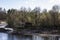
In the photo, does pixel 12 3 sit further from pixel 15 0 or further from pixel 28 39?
pixel 28 39

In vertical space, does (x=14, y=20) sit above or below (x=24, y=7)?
below

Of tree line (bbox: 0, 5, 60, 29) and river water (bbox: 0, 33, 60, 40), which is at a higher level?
tree line (bbox: 0, 5, 60, 29)

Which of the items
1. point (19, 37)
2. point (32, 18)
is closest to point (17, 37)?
point (19, 37)

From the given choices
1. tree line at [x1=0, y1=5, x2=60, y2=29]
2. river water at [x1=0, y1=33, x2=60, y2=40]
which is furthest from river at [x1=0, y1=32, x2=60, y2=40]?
tree line at [x1=0, y1=5, x2=60, y2=29]


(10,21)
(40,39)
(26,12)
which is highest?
(26,12)

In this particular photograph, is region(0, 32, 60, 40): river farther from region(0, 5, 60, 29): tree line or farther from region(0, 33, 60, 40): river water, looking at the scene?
region(0, 5, 60, 29): tree line

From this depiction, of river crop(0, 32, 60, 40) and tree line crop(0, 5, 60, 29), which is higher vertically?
tree line crop(0, 5, 60, 29)

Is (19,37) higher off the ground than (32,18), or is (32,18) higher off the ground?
(32,18)

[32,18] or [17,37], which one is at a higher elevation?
[32,18]

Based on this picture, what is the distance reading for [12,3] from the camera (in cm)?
228

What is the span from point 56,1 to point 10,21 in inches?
40.1

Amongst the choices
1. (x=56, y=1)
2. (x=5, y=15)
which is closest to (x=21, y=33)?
(x=5, y=15)

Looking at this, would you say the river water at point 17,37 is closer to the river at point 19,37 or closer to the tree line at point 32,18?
the river at point 19,37

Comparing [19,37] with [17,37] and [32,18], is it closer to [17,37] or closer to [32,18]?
[17,37]
